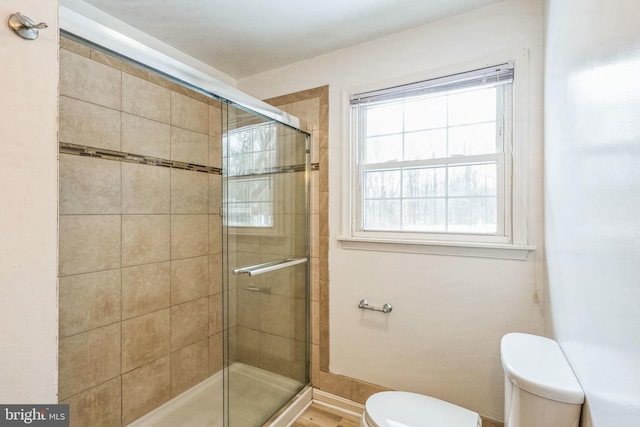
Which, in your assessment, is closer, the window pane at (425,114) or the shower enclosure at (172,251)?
the shower enclosure at (172,251)

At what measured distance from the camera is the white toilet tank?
2.73 ft

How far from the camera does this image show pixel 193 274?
2074mm

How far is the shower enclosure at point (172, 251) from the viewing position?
1.46 m

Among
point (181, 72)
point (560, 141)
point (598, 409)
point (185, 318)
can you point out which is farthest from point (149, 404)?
point (560, 141)

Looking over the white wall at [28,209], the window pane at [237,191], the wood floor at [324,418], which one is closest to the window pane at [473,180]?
the window pane at [237,191]

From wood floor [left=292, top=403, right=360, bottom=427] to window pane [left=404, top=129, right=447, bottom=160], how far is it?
1.61 metres

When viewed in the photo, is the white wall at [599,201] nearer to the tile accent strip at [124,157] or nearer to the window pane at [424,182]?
the window pane at [424,182]

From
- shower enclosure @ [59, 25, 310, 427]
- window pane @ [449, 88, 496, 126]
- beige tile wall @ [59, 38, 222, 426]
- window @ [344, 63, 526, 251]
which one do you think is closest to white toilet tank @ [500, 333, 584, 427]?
window @ [344, 63, 526, 251]

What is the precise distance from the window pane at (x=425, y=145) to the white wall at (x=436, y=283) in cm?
36

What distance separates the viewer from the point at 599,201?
0.68 m

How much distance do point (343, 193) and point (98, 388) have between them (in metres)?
1.72

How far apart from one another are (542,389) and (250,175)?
4.79 ft

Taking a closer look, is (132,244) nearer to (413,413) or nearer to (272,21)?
(272,21)

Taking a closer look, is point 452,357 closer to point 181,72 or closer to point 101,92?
point 181,72
